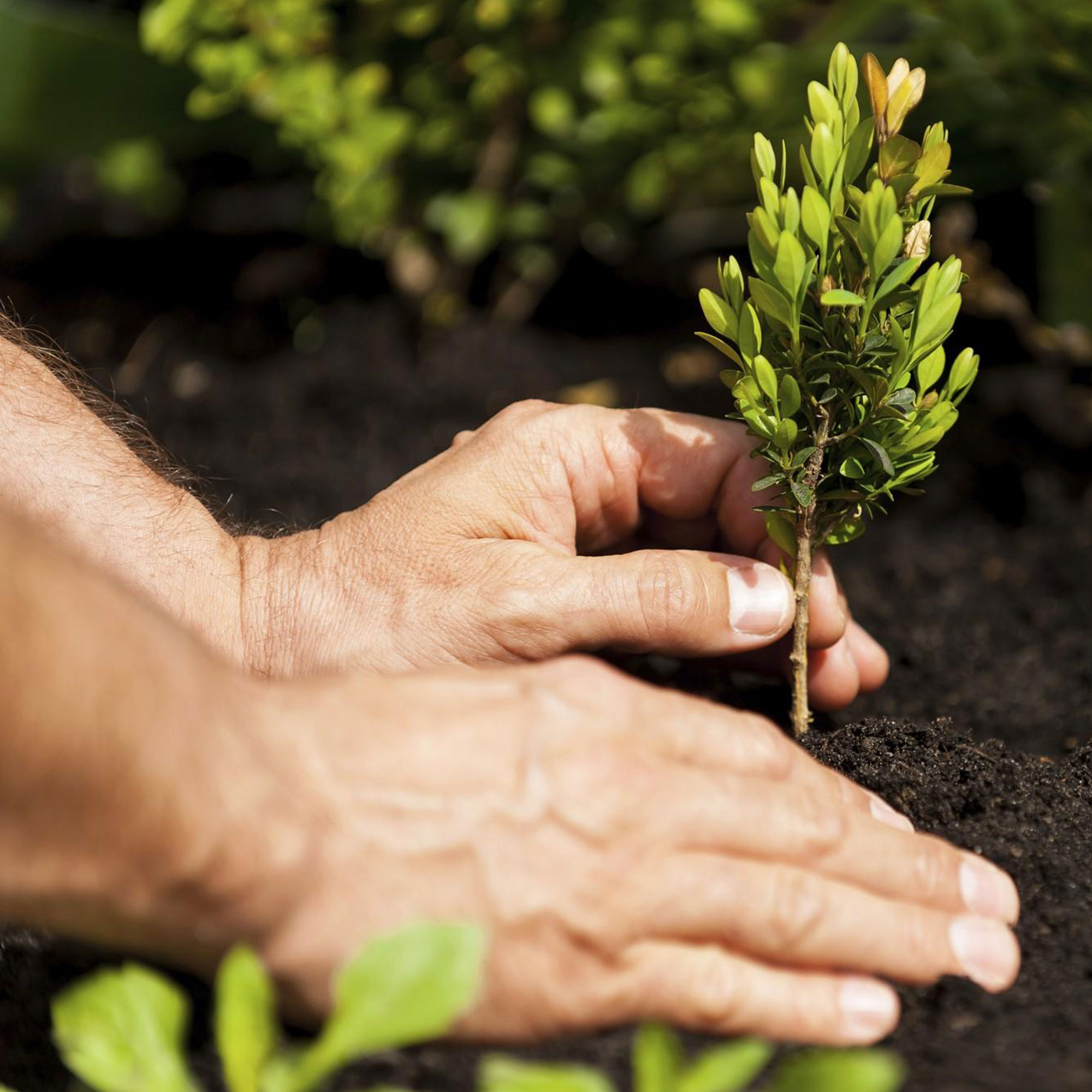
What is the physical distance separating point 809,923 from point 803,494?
1.60 ft

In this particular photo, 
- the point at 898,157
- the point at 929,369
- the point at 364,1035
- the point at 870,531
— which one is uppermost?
the point at 898,157

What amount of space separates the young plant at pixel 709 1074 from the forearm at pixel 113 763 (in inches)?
12.3

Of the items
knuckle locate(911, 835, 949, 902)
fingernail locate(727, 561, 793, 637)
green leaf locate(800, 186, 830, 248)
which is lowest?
knuckle locate(911, 835, 949, 902)

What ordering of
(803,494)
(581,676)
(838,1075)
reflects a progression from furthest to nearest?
1. (803,494)
2. (581,676)
3. (838,1075)

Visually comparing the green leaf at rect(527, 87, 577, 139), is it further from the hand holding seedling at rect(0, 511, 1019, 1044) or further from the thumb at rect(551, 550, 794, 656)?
the hand holding seedling at rect(0, 511, 1019, 1044)

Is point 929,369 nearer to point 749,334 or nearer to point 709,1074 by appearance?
point 749,334

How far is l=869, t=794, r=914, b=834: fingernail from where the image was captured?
4.23 feet

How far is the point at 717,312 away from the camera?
4.27 ft

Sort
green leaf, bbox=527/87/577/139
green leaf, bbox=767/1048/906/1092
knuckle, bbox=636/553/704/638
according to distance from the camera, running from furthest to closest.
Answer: green leaf, bbox=527/87/577/139, knuckle, bbox=636/553/704/638, green leaf, bbox=767/1048/906/1092

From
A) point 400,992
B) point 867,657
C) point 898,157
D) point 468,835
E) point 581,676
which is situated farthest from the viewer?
point 867,657

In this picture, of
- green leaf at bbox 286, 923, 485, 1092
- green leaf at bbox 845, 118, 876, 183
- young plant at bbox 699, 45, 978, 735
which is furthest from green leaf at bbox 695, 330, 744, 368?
green leaf at bbox 286, 923, 485, 1092

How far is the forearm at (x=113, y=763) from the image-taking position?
2.85 ft

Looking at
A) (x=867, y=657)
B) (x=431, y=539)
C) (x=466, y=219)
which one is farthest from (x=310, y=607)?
(x=466, y=219)

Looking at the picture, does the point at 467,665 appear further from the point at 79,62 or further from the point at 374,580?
the point at 79,62
